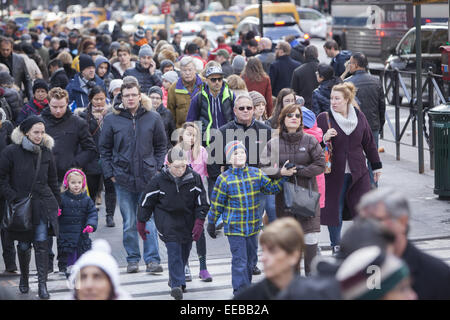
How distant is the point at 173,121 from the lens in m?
11.9

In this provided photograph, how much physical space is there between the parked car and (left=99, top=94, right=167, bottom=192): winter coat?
39252mm

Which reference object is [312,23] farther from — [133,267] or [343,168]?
[133,267]

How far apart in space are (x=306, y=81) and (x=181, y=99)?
99.8 inches

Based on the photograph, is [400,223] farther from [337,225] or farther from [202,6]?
[202,6]

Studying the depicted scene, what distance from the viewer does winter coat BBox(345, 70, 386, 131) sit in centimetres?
1211

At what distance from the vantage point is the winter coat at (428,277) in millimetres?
4406

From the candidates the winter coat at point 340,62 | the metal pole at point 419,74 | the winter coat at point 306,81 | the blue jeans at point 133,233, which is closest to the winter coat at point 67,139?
the blue jeans at point 133,233

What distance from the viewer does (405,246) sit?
4195 mm

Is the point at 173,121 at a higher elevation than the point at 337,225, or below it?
higher

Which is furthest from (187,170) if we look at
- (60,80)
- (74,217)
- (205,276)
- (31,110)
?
(60,80)

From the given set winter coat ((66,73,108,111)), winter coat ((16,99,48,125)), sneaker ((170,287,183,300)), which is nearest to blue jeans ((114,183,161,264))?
sneaker ((170,287,183,300))

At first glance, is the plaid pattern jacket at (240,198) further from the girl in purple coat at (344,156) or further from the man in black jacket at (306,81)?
the man in black jacket at (306,81)

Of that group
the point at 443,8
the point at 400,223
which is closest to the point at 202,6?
the point at 443,8
